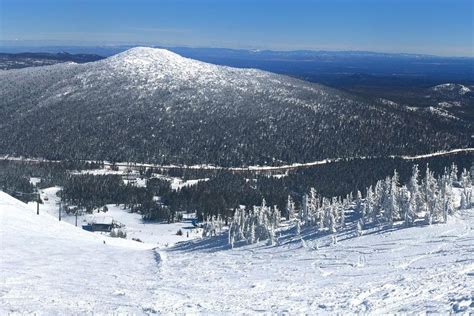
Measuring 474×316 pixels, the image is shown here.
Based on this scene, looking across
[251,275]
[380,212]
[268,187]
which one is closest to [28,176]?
[268,187]

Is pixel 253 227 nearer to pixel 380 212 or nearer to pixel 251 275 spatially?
pixel 380 212

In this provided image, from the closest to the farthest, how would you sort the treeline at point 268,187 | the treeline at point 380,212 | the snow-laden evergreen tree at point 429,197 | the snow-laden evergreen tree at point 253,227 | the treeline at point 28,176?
the snow-laden evergreen tree at point 429,197 → the treeline at point 380,212 → the snow-laden evergreen tree at point 253,227 → the treeline at point 268,187 → the treeline at point 28,176

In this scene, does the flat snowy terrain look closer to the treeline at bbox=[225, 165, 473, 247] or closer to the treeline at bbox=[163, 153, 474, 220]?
the treeline at bbox=[225, 165, 473, 247]

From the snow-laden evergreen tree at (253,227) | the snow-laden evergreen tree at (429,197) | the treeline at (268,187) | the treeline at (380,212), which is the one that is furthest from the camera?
the treeline at (268,187)

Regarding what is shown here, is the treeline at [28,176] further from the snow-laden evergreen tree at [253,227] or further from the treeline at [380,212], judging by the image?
the treeline at [380,212]

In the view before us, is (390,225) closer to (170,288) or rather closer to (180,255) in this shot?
(180,255)

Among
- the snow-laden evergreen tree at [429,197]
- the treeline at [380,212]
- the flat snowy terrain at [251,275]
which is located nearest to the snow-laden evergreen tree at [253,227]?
the treeline at [380,212]

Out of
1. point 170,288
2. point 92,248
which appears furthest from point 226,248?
point 170,288

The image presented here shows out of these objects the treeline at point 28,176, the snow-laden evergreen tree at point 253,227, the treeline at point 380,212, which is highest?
the treeline at point 380,212
